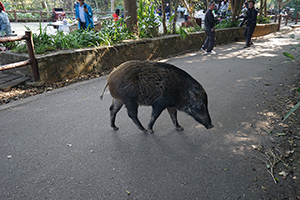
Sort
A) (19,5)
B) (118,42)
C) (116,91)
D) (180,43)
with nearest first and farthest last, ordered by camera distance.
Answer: (116,91) < (118,42) < (180,43) < (19,5)

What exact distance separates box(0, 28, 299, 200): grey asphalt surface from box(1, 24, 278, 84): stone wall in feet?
2.47

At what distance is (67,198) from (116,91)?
1439 mm

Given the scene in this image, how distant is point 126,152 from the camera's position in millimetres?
3139

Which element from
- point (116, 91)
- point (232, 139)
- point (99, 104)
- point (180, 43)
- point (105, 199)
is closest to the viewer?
point (105, 199)

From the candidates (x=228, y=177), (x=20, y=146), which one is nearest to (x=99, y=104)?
(x=20, y=146)

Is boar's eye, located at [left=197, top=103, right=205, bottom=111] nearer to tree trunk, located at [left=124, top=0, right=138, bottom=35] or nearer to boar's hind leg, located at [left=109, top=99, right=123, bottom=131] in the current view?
boar's hind leg, located at [left=109, top=99, right=123, bottom=131]

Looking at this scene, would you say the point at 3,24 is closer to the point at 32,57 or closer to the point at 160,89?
the point at 32,57

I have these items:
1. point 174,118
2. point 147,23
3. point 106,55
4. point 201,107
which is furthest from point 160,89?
point 147,23

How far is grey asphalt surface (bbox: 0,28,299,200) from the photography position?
8.13ft

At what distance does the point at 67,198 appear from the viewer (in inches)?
93.1

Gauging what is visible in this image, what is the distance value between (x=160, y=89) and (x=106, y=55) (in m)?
4.12

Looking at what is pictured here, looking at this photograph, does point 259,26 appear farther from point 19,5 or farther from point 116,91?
point 19,5

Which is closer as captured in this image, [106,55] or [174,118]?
[174,118]

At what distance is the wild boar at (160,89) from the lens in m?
3.04
